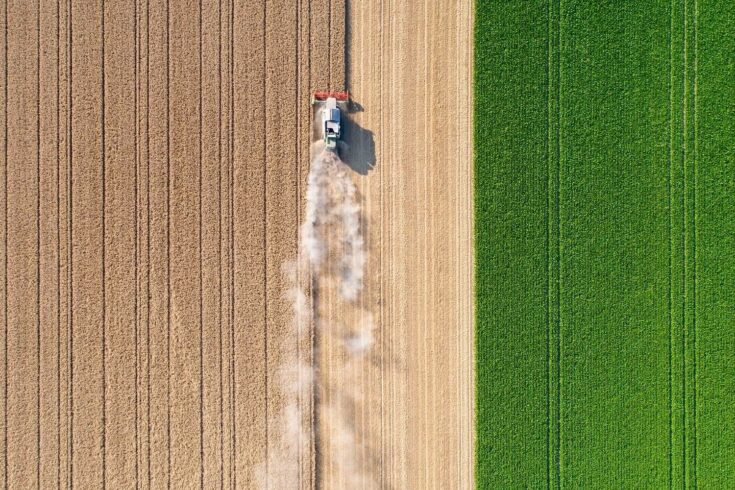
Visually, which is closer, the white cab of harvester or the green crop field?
the white cab of harvester

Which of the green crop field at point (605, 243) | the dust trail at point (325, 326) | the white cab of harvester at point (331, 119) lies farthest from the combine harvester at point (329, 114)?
the green crop field at point (605, 243)

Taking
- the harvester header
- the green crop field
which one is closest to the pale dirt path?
the harvester header

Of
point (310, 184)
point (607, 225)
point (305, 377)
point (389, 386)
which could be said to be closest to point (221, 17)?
point (310, 184)

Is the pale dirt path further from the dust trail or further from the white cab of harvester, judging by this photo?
the white cab of harvester

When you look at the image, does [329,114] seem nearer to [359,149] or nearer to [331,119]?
[331,119]

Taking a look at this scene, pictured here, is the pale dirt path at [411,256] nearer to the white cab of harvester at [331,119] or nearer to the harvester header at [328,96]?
the harvester header at [328,96]
